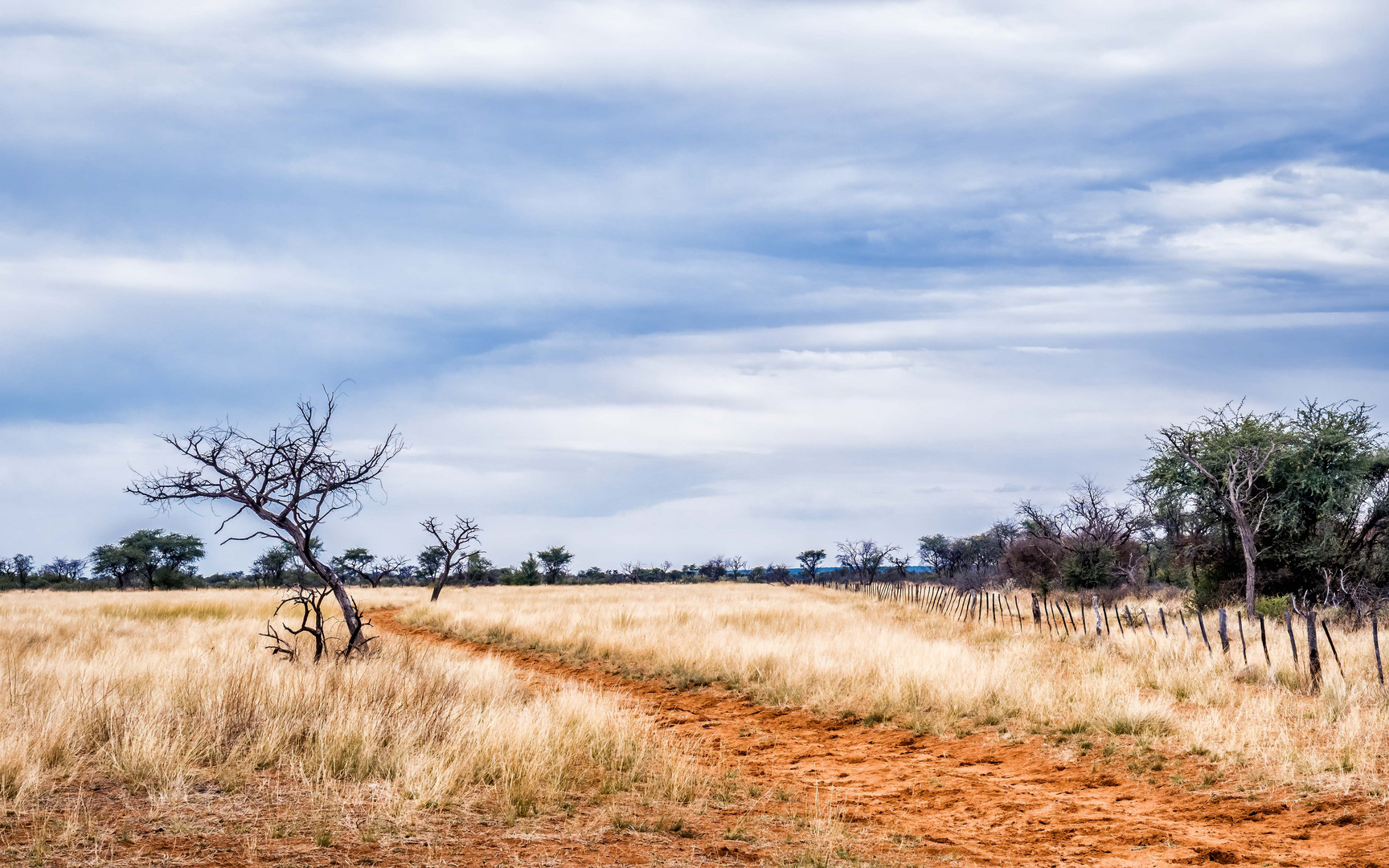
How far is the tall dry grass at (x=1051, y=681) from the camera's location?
9.05 metres

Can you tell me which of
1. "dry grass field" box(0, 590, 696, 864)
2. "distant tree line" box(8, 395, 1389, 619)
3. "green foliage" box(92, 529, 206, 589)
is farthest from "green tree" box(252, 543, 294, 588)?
"dry grass field" box(0, 590, 696, 864)

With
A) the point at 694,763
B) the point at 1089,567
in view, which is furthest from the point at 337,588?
the point at 1089,567

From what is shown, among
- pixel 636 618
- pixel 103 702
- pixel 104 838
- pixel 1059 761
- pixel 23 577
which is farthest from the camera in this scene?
pixel 23 577

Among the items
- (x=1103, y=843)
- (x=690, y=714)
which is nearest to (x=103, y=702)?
(x=690, y=714)

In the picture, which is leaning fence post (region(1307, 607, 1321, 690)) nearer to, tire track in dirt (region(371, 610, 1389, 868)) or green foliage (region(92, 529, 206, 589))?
tire track in dirt (region(371, 610, 1389, 868))

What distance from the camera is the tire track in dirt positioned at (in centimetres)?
639

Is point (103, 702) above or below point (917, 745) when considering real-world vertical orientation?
above

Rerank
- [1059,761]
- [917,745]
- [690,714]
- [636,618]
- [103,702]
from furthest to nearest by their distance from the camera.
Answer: [636,618], [690,714], [917,745], [1059,761], [103,702]

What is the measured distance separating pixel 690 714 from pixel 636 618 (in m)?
12.8

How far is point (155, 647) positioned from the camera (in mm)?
15664

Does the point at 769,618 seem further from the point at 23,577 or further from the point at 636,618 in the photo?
the point at 23,577

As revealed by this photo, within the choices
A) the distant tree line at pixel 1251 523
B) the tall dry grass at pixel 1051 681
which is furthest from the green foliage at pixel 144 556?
the tall dry grass at pixel 1051 681

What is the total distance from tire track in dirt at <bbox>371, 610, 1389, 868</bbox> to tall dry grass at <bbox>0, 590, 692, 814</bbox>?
1604 millimetres

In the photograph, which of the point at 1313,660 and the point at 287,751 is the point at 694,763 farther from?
the point at 1313,660
